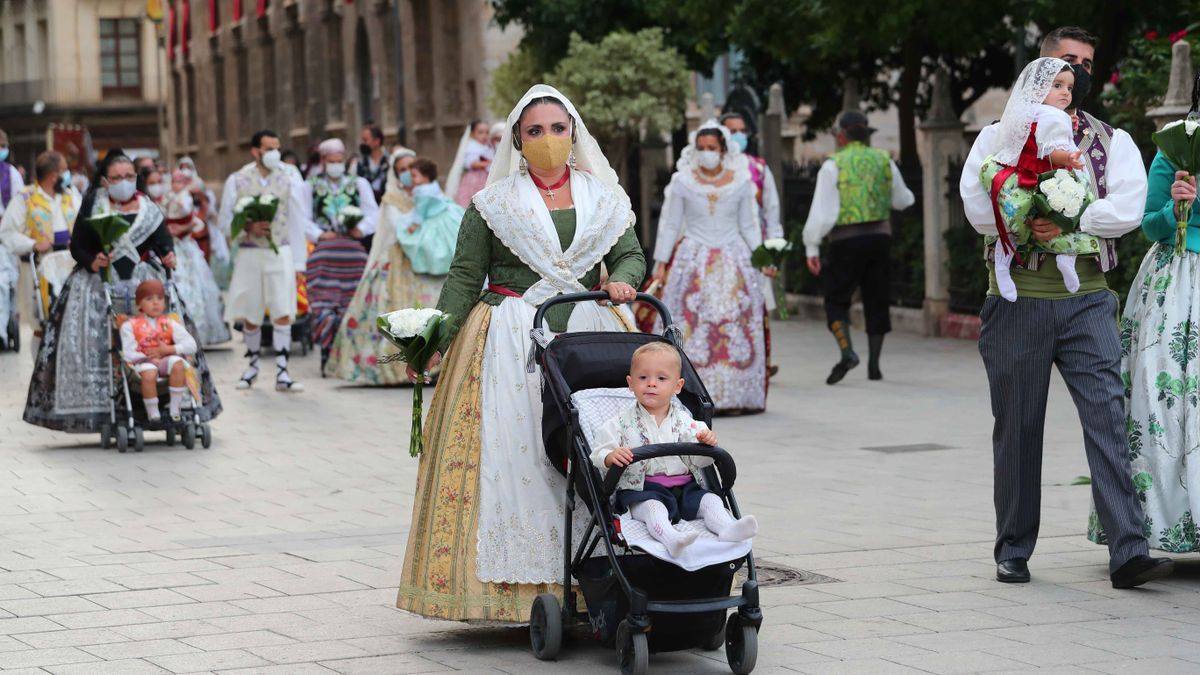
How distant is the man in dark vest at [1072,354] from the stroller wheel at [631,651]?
195 centimetres

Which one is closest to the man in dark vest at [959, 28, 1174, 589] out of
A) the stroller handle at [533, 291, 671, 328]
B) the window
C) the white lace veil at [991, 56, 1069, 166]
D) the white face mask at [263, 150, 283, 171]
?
the white lace veil at [991, 56, 1069, 166]

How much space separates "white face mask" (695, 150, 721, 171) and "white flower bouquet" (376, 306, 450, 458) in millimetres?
6833

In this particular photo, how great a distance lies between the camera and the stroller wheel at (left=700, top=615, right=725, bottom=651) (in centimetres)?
630

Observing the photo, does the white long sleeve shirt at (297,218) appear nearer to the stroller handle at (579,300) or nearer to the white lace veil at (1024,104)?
the white lace veil at (1024,104)

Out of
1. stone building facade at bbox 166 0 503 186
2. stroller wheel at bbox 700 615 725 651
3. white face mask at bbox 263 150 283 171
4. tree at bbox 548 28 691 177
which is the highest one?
stone building facade at bbox 166 0 503 186

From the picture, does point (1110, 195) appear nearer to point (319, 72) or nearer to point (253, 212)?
point (253, 212)

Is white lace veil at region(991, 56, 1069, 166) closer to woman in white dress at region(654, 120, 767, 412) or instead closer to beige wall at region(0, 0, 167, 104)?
woman in white dress at region(654, 120, 767, 412)

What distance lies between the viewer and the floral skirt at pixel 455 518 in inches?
260

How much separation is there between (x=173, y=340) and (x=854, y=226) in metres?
5.19

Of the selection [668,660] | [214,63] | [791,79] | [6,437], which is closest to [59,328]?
[6,437]

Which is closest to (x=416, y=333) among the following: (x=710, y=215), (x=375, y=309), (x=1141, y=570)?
(x=1141, y=570)

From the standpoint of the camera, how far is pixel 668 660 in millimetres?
6469

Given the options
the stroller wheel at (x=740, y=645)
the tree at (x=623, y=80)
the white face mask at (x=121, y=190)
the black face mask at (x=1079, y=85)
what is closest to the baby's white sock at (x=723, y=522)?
the stroller wheel at (x=740, y=645)

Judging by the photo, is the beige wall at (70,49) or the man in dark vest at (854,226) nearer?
the man in dark vest at (854,226)
